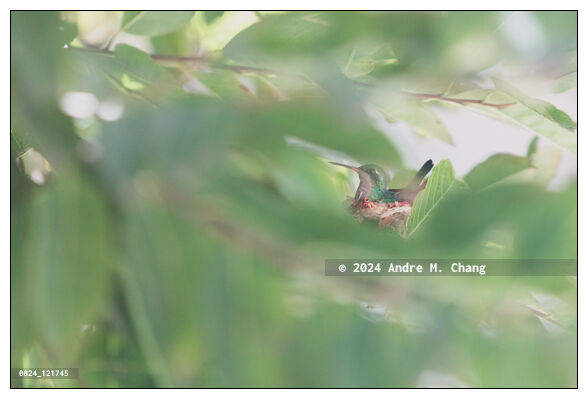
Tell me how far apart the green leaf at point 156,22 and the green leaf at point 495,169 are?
0.23 metres

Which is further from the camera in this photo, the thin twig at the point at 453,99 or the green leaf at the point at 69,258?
the thin twig at the point at 453,99

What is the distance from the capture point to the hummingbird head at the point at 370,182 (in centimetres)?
38

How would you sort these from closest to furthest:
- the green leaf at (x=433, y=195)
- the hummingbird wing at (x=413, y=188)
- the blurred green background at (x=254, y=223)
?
1. the blurred green background at (x=254, y=223)
2. the green leaf at (x=433, y=195)
3. the hummingbird wing at (x=413, y=188)

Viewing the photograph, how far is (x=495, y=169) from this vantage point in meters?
0.40

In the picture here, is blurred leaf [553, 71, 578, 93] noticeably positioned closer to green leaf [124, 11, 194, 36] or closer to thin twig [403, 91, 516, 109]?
thin twig [403, 91, 516, 109]

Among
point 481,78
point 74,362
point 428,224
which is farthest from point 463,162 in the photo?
point 74,362

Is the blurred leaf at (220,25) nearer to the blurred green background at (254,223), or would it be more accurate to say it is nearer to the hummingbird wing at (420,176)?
the blurred green background at (254,223)

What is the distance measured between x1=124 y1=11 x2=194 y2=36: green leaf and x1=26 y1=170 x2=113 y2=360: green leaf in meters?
0.18

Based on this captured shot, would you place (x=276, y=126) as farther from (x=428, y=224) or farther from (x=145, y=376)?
(x=145, y=376)

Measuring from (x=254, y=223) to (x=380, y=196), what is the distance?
22 cm

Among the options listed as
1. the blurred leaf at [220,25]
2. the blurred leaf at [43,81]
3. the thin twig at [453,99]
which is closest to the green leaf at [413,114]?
the thin twig at [453,99]

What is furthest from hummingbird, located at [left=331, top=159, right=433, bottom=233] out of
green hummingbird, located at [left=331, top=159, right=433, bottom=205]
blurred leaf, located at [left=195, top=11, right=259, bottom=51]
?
blurred leaf, located at [left=195, top=11, right=259, bottom=51]

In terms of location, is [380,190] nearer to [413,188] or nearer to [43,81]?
[413,188]

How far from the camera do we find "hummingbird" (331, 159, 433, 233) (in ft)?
1.21
